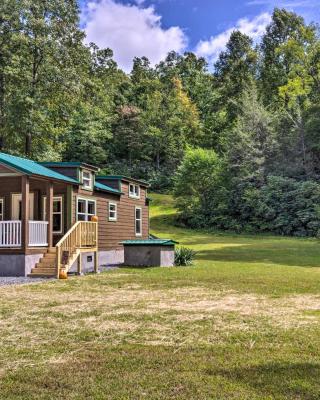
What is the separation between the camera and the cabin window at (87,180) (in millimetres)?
17109

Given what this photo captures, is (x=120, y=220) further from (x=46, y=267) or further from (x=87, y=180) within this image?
(x=46, y=267)

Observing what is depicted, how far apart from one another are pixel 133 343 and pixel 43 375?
1549 millimetres

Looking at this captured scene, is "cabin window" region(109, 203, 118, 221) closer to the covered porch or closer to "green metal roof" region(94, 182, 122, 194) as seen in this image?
"green metal roof" region(94, 182, 122, 194)

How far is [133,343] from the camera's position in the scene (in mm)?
5848

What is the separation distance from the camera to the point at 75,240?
1495 cm

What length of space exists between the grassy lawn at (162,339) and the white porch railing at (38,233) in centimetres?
263

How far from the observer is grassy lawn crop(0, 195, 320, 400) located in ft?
13.7

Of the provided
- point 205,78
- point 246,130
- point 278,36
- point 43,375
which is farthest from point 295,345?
point 205,78

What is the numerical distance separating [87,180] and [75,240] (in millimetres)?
3257

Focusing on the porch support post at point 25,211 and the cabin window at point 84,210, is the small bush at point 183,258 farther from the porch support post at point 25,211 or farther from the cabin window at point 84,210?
the porch support post at point 25,211

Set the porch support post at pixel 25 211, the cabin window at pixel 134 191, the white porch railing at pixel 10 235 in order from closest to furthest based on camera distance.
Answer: the porch support post at pixel 25 211
the white porch railing at pixel 10 235
the cabin window at pixel 134 191

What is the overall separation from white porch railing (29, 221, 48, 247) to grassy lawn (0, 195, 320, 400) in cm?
263

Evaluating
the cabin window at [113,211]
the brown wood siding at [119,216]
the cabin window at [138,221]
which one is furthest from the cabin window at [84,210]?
the cabin window at [138,221]

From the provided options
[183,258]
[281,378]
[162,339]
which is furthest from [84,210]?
[281,378]
